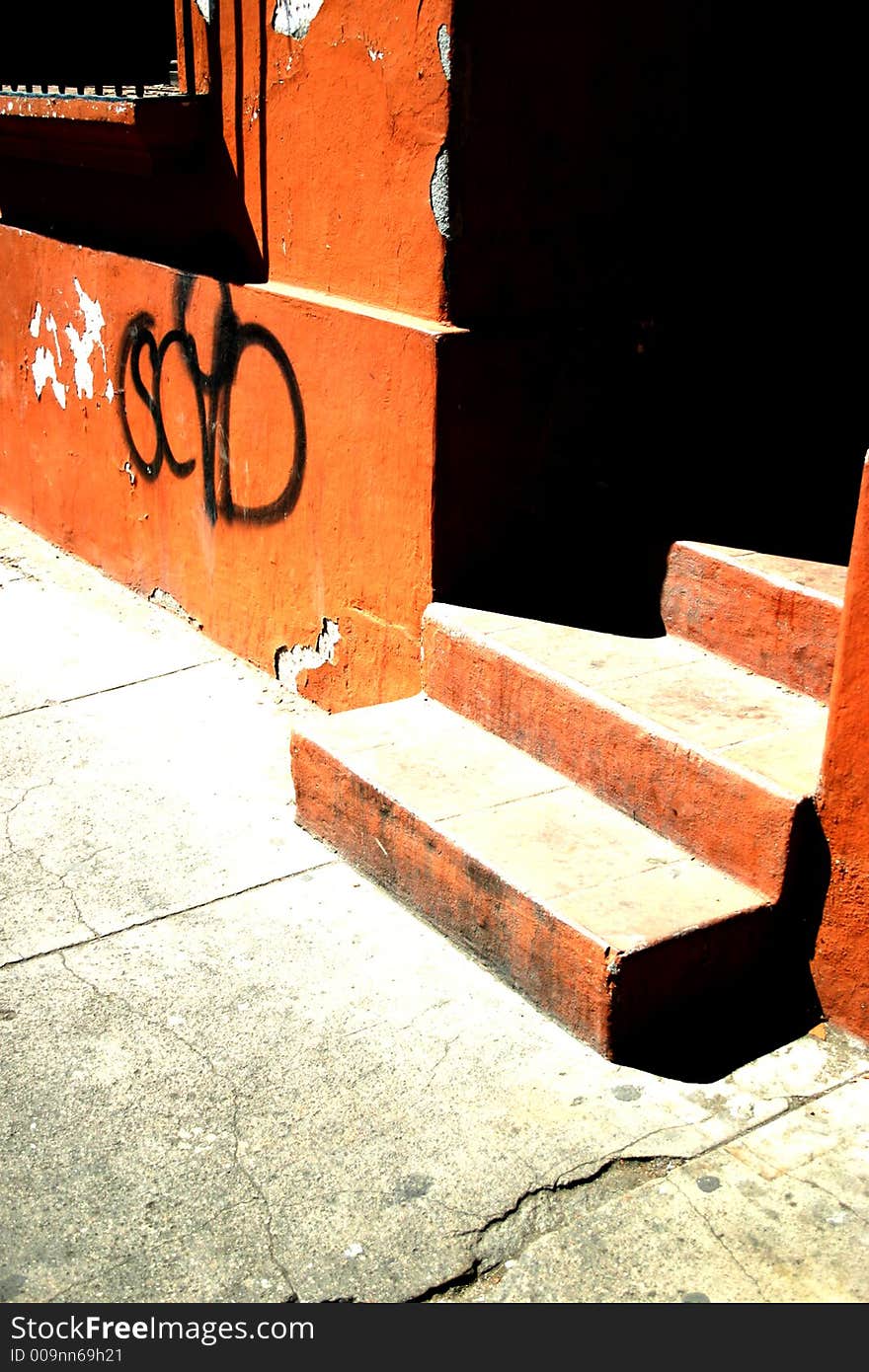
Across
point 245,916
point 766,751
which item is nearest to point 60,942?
point 245,916

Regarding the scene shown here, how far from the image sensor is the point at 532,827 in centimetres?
330

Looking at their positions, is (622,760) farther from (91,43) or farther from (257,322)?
(91,43)

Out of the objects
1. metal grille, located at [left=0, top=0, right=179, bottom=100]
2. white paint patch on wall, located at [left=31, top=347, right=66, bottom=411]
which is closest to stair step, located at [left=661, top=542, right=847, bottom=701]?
white paint patch on wall, located at [left=31, top=347, right=66, bottom=411]

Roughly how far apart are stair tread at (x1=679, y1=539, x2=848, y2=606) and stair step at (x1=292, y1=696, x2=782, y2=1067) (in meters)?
0.69

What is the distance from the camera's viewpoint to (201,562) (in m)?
5.12

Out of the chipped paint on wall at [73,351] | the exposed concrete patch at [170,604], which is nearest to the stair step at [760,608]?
the exposed concrete patch at [170,604]

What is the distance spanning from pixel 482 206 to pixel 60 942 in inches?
85.4

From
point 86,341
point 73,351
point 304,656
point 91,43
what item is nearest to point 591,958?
point 304,656

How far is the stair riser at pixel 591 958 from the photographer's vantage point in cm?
289

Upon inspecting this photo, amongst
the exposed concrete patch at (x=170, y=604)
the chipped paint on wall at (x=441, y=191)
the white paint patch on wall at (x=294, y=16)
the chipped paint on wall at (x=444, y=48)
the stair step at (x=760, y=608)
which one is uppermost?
the white paint patch on wall at (x=294, y=16)

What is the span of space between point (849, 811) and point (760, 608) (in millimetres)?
754

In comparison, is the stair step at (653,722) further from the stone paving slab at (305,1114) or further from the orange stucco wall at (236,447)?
the stone paving slab at (305,1114)

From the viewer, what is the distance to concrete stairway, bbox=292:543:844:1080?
116 inches

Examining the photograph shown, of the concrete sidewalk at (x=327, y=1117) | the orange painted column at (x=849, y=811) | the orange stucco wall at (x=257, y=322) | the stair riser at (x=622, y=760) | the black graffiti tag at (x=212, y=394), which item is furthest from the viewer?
the black graffiti tag at (x=212, y=394)
